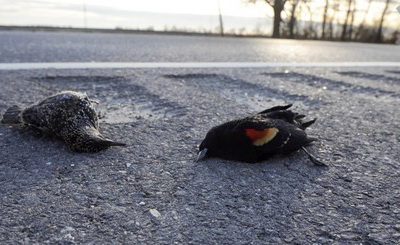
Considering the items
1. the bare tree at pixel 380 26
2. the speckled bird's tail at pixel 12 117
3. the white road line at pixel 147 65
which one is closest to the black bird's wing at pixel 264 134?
the speckled bird's tail at pixel 12 117

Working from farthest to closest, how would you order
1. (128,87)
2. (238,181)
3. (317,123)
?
1. (128,87)
2. (317,123)
3. (238,181)

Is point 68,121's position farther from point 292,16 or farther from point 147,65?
point 292,16

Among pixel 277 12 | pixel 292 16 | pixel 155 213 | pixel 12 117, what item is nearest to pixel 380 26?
pixel 292 16

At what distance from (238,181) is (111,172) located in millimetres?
636

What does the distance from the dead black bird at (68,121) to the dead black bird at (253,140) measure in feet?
1.80

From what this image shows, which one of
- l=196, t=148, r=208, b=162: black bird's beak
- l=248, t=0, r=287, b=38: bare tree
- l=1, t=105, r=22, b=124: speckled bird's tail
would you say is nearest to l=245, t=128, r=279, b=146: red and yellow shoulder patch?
l=196, t=148, r=208, b=162: black bird's beak

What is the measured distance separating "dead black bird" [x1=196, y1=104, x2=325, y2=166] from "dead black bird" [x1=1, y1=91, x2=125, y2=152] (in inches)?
21.6

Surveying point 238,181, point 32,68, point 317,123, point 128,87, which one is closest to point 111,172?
point 238,181

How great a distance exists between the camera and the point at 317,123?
120 inches

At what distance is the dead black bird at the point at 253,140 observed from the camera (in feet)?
7.11

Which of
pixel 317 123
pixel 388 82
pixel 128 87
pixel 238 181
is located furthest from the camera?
pixel 388 82

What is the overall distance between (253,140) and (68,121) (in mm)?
1074

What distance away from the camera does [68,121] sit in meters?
2.38

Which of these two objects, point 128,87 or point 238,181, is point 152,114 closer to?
point 128,87
